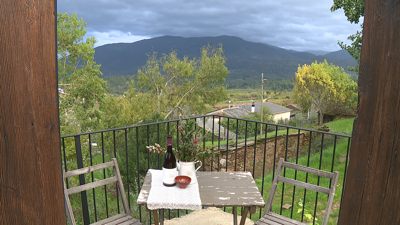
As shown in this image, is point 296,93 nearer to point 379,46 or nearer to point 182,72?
point 182,72

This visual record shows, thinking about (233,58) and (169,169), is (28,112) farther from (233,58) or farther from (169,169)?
(233,58)

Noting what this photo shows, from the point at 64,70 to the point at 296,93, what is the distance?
2169 centimetres

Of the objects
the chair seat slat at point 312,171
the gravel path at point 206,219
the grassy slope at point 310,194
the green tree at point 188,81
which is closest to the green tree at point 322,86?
the green tree at point 188,81

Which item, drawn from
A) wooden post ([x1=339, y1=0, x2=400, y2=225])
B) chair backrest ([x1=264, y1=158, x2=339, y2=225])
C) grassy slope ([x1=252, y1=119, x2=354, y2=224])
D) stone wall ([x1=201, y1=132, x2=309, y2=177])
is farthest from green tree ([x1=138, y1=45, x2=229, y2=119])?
wooden post ([x1=339, y1=0, x2=400, y2=225])

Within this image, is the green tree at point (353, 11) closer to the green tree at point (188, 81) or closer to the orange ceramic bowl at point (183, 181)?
the orange ceramic bowl at point (183, 181)

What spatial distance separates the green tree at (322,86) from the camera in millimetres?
23367

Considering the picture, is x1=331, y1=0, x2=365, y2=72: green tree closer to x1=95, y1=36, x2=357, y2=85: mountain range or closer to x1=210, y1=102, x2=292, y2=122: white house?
x1=95, y1=36, x2=357, y2=85: mountain range

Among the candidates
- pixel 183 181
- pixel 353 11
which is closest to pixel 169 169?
pixel 183 181

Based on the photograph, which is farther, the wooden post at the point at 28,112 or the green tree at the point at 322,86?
the green tree at the point at 322,86

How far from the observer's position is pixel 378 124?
61 centimetres

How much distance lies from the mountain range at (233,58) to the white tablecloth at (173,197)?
1404 cm

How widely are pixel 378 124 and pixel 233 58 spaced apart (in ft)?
183

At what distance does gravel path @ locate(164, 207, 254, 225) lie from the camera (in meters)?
2.76

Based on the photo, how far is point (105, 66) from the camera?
4341cm
